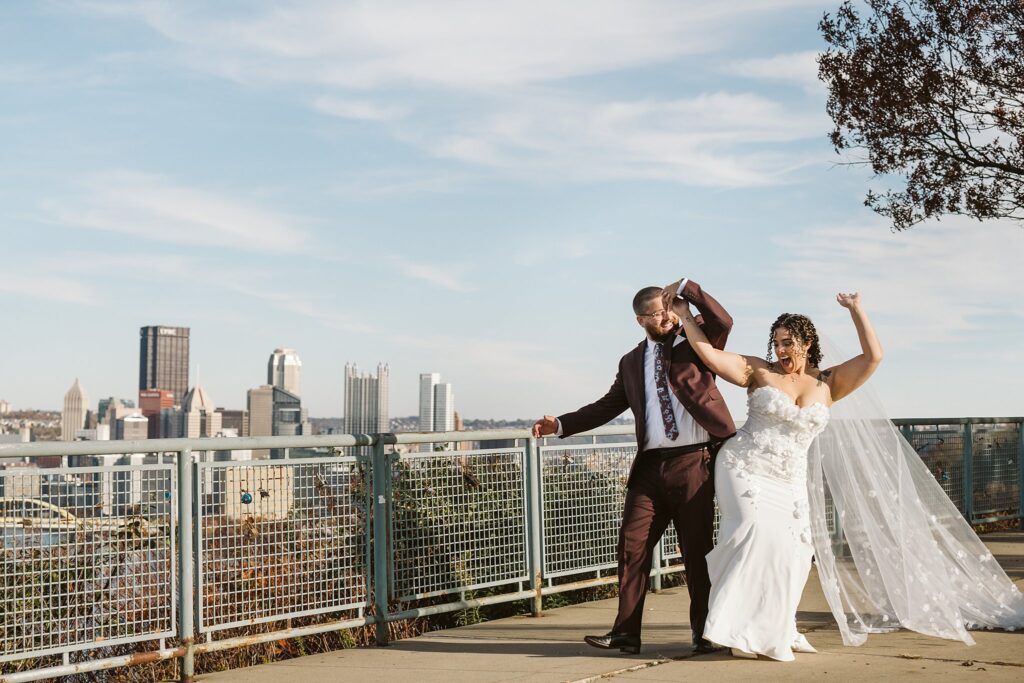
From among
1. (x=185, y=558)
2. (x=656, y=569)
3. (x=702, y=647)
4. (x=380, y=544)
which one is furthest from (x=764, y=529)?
(x=656, y=569)

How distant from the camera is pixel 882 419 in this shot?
7.41 meters

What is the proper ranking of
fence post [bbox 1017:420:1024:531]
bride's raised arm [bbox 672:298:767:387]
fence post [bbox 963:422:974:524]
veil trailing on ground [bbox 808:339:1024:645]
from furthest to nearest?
1. fence post [bbox 1017:420:1024:531]
2. fence post [bbox 963:422:974:524]
3. veil trailing on ground [bbox 808:339:1024:645]
4. bride's raised arm [bbox 672:298:767:387]

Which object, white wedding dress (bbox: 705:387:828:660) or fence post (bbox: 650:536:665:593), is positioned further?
fence post (bbox: 650:536:665:593)

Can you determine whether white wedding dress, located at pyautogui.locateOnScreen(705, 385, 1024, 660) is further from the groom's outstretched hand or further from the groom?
the groom's outstretched hand

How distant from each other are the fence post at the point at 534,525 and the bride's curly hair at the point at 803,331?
2282 millimetres

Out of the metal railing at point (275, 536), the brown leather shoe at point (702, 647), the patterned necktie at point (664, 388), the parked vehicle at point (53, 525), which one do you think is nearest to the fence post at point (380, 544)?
the metal railing at point (275, 536)

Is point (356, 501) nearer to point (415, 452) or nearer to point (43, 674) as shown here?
point (415, 452)

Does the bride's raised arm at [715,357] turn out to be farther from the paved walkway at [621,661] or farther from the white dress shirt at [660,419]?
the paved walkway at [621,661]

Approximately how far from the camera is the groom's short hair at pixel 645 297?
6672 millimetres

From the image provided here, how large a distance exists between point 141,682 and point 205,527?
3.00 feet

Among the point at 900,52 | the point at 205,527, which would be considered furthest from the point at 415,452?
the point at 900,52

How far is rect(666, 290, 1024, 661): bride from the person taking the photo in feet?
20.9

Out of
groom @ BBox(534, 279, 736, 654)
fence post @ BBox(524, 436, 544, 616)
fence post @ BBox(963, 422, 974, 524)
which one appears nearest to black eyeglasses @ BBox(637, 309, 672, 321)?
groom @ BBox(534, 279, 736, 654)

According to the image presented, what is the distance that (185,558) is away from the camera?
639 cm
